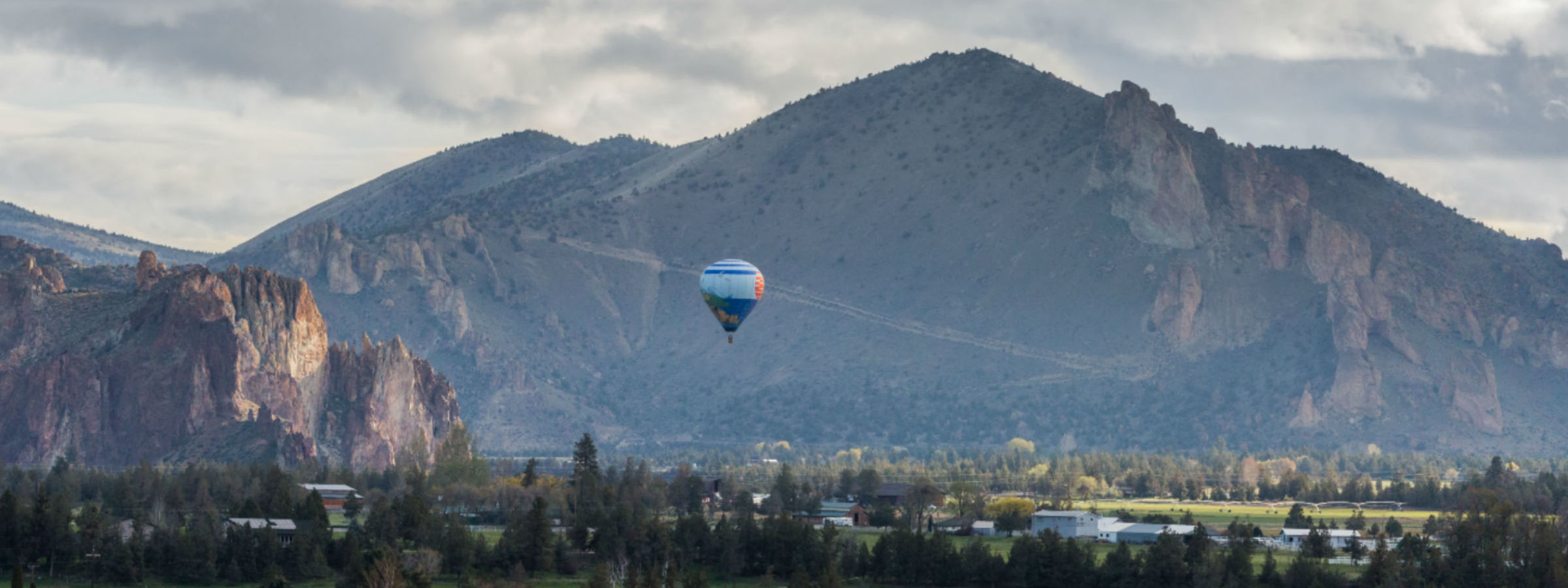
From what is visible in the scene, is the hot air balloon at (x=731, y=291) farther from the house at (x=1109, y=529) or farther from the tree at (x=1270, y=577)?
the tree at (x=1270, y=577)

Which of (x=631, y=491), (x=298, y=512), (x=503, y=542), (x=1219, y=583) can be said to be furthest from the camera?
(x=631, y=491)

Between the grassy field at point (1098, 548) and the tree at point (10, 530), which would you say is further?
the grassy field at point (1098, 548)

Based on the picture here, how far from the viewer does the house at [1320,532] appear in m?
169

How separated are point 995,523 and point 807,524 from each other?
35890 millimetres

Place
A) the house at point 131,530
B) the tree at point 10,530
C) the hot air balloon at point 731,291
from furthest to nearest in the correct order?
1. the hot air balloon at point 731,291
2. the house at point 131,530
3. the tree at point 10,530

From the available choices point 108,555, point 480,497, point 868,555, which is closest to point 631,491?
point 480,497

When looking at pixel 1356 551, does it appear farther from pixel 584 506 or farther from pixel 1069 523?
pixel 584 506

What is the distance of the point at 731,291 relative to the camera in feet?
621

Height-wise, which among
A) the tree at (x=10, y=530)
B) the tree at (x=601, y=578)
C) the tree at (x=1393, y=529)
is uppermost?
the tree at (x=1393, y=529)

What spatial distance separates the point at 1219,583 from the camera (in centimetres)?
14188

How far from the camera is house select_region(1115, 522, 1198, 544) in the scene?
562 feet

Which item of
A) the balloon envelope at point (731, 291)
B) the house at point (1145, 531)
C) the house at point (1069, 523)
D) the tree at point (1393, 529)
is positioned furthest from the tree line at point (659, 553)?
the balloon envelope at point (731, 291)

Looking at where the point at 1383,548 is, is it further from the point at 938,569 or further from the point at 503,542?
the point at 503,542

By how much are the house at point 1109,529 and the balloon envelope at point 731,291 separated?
32.9 meters
